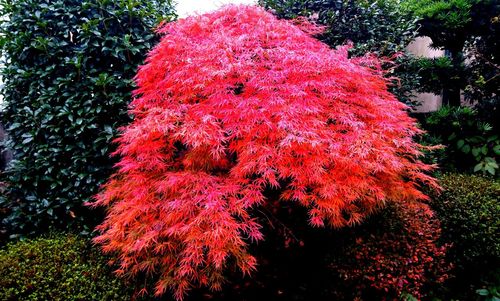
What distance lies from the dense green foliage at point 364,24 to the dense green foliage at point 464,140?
1.75ft

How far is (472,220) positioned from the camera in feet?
11.3

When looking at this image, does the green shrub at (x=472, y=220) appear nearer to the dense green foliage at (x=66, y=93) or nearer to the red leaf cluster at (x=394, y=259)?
the red leaf cluster at (x=394, y=259)

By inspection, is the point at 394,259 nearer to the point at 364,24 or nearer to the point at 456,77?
the point at 456,77

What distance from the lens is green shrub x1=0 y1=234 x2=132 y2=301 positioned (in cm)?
285

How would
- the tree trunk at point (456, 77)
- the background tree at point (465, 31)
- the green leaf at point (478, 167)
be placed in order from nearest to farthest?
the green leaf at point (478, 167), the background tree at point (465, 31), the tree trunk at point (456, 77)

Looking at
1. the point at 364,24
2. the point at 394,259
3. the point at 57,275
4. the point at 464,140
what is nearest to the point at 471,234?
the point at 394,259

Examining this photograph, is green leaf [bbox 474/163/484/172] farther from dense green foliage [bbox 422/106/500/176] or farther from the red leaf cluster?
the red leaf cluster

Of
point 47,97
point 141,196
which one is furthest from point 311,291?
point 47,97

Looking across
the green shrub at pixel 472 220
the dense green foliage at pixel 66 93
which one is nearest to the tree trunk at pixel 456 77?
the green shrub at pixel 472 220

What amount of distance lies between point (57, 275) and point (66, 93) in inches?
77.7

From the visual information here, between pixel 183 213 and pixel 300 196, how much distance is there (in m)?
0.89

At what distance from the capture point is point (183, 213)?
247 centimetres

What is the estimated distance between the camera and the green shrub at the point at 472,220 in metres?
3.40

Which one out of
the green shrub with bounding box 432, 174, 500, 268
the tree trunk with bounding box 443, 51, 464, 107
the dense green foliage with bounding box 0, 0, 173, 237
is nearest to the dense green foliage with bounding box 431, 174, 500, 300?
the green shrub with bounding box 432, 174, 500, 268
